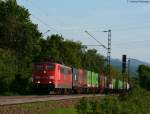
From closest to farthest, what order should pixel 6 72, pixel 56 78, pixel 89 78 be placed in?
1. pixel 56 78
2. pixel 6 72
3. pixel 89 78

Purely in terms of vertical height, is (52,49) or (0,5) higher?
(0,5)

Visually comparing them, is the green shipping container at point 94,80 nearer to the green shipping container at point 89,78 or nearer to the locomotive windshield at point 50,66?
the green shipping container at point 89,78

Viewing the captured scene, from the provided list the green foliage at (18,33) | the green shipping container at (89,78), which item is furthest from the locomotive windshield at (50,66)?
the green shipping container at (89,78)

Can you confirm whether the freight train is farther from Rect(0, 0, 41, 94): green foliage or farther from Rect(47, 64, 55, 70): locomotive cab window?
Rect(0, 0, 41, 94): green foliage

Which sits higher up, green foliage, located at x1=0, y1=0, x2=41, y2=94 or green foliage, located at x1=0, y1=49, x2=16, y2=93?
green foliage, located at x1=0, y1=0, x2=41, y2=94

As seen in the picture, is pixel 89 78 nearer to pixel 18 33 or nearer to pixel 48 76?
pixel 18 33

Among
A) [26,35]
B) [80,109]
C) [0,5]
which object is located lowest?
[80,109]

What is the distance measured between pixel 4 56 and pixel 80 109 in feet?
150

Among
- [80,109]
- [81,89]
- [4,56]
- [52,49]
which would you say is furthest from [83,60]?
[80,109]

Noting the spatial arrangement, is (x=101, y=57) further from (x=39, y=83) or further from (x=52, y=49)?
(x=39, y=83)

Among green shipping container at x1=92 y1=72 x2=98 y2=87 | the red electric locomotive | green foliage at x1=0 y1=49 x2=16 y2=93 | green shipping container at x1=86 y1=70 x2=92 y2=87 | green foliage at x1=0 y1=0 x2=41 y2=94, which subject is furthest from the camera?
green shipping container at x1=92 y1=72 x2=98 y2=87

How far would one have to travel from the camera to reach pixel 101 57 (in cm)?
17812

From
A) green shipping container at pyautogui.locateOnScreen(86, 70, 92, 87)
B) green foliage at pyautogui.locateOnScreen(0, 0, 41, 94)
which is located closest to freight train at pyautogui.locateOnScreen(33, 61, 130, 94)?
green foliage at pyautogui.locateOnScreen(0, 0, 41, 94)

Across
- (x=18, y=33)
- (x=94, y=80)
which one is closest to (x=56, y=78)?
(x=94, y=80)
